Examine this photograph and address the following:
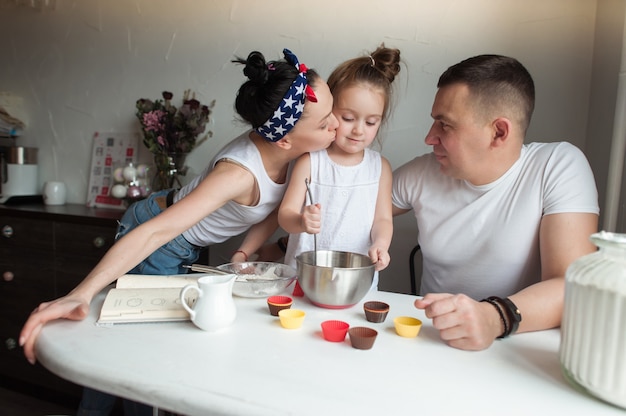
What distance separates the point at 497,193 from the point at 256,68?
82 centimetres

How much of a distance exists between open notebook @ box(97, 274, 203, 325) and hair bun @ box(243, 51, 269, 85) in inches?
24.9

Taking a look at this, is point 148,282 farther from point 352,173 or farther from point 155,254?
point 352,173

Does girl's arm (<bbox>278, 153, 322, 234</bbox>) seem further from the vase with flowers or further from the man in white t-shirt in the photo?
the vase with flowers

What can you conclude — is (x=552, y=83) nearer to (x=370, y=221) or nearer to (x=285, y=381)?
(x=370, y=221)

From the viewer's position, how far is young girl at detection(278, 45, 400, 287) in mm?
1396

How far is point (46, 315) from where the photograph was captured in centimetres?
88

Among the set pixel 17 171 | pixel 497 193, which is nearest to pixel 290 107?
pixel 497 193

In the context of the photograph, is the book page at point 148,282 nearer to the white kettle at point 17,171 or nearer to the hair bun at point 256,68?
the hair bun at point 256,68

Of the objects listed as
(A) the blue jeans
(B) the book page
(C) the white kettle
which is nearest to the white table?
(B) the book page

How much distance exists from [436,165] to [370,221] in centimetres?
30

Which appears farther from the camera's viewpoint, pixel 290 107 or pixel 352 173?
pixel 352 173

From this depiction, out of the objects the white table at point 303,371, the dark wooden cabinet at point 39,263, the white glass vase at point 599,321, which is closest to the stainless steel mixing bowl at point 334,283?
the white table at point 303,371

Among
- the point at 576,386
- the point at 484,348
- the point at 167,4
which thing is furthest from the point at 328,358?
the point at 167,4

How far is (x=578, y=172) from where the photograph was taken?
1.21 metres
